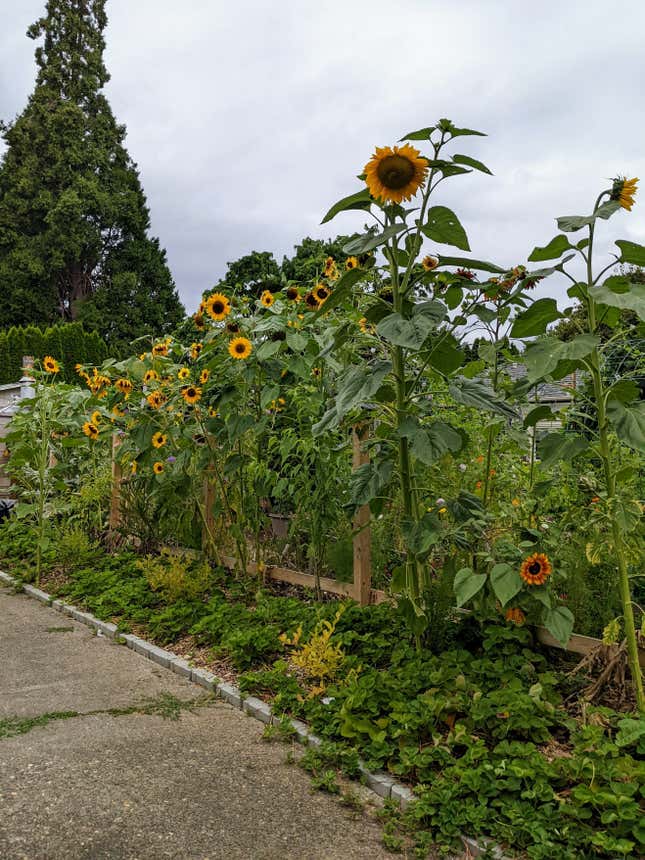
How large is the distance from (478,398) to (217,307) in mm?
1990

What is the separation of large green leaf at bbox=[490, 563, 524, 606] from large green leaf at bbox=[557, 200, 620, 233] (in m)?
1.21

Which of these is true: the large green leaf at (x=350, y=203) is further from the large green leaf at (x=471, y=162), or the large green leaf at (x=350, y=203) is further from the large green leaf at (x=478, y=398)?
the large green leaf at (x=478, y=398)

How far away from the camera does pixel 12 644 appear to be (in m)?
4.07

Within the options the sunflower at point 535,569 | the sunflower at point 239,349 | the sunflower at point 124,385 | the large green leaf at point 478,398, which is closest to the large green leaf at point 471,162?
the large green leaf at point 478,398

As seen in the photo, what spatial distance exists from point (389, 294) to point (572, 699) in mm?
1801

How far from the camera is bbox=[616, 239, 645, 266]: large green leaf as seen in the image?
241cm

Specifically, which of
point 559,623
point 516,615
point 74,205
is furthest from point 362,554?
point 74,205

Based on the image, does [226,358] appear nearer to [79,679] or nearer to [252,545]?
[252,545]

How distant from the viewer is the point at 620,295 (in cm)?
221

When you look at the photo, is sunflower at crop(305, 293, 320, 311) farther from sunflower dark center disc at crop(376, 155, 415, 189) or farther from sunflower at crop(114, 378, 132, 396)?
sunflower at crop(114, 378, 132, 396)

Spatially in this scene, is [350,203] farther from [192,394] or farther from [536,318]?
[192,394]

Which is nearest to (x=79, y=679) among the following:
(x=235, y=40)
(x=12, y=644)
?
(x=12, y=644)

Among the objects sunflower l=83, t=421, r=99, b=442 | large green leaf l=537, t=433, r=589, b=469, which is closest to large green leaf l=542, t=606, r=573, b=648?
large green leaf l=537, t=433, r=589, b=469

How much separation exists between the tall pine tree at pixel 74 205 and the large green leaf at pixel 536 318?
74.0 feet
